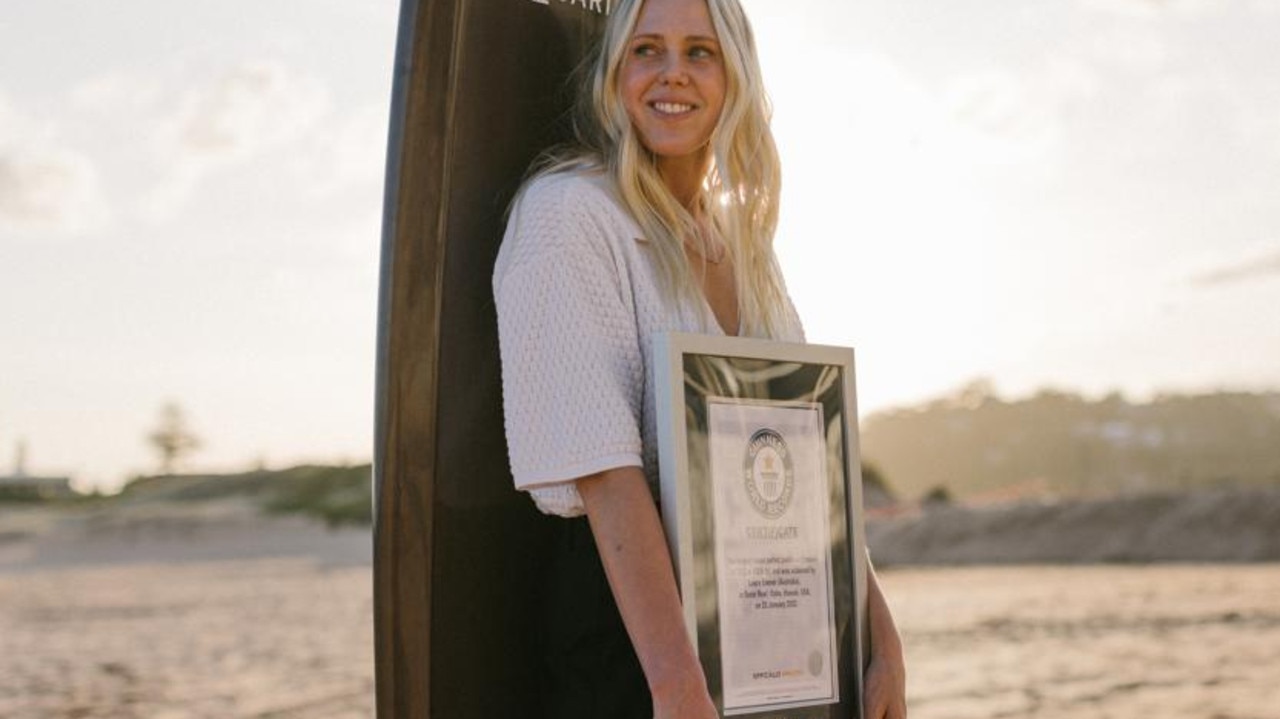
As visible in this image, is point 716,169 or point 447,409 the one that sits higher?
point 716,169

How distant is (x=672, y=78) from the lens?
5.47ft

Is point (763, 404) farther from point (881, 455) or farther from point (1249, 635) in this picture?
point (881, 455)

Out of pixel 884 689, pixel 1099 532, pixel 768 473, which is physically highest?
pixel 768 473

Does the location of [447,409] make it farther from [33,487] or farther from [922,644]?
[33,487]

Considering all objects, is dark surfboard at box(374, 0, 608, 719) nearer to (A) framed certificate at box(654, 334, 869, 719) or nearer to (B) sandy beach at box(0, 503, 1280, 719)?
(A) framed certificate at box(654, 334, 869, 719)

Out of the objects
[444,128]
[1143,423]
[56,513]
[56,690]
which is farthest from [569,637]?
[1143,423]

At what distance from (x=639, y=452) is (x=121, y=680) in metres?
8.07

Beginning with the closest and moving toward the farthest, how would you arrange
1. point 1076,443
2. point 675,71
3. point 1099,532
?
1. point 675,71
2. point 1099,532
3. point 1076,443

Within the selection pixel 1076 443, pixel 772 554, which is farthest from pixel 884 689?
pixel 1076 443

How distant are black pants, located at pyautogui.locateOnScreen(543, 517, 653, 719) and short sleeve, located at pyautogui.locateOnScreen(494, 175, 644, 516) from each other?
7 cm

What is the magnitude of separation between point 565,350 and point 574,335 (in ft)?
0.06

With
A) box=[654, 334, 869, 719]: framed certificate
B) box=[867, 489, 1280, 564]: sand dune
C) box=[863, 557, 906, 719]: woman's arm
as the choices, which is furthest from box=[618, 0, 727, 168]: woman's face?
box=[867, 489, 1280, 564]: sand dune

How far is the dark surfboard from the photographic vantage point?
1.65m

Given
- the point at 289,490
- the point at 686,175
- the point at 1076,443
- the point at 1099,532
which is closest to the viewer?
the point at 686,175
